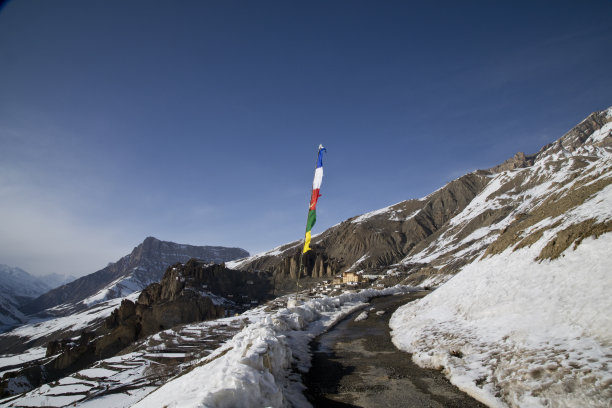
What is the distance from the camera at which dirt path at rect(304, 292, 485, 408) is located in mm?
8789

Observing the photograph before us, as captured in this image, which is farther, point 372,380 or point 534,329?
point 534,329

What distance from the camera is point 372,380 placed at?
1059 cm

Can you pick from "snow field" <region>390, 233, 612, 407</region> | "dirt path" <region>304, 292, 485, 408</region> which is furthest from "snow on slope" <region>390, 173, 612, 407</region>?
"dirt path" <region>304, 292, 485, 408</region>

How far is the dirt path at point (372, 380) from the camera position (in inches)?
346

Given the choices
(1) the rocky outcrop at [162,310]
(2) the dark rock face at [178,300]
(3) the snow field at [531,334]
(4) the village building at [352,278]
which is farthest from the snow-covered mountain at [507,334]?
(4) the village building at [352,278]

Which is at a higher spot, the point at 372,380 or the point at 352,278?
the point at 372,380

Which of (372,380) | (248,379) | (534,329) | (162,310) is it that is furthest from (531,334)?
(162,310)

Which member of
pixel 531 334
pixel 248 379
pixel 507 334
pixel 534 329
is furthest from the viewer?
pixel 507 334

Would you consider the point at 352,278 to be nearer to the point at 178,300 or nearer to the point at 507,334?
the point at 178,300

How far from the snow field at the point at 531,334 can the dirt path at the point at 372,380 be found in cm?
60

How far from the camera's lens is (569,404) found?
22.6 ft

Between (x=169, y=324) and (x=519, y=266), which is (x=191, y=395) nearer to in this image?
(x=519, y=266)

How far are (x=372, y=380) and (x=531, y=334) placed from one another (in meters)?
5.38

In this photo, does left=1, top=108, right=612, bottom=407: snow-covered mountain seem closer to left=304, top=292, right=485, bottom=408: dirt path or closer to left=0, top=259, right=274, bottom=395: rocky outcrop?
left=304, top=292, right=485, bottom=408: dirt path
